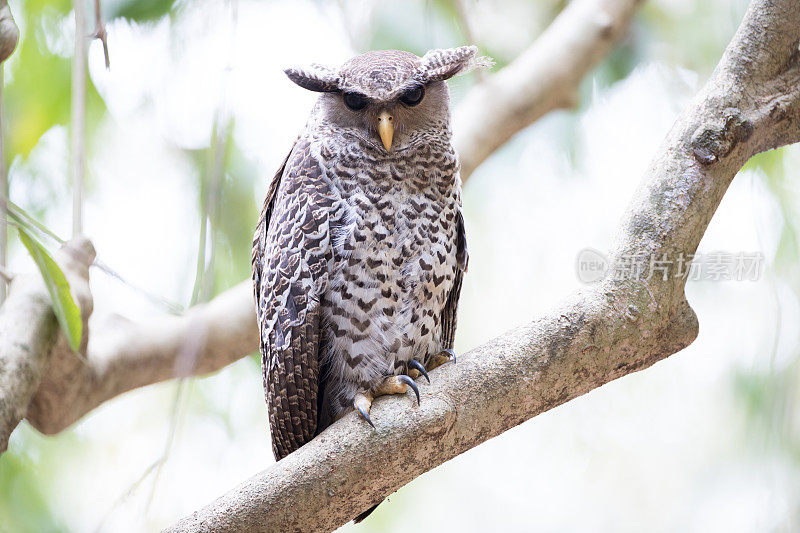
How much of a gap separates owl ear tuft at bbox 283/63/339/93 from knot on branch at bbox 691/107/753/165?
2.82ft

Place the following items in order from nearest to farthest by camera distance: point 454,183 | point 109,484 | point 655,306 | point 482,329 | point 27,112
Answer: point 655,306
point 454,183
point 27,112
point 109,484
point 482,329

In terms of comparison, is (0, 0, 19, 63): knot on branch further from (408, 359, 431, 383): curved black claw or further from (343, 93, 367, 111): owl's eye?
(408, 359, 431, 383): curved black claw

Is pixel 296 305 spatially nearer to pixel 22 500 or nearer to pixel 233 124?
pixel 233 124

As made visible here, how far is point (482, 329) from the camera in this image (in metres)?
3.12

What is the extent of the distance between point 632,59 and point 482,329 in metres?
1.33

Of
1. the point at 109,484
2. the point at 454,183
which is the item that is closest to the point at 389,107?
the point at 454,183

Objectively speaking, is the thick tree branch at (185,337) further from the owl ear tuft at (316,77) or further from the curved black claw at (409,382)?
the owl ear tuft at (316,77)

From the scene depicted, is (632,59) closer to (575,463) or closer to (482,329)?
(482,329)

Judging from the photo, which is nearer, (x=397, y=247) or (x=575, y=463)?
(x=397, y=247)

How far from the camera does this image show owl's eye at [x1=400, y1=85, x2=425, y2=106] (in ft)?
5.71

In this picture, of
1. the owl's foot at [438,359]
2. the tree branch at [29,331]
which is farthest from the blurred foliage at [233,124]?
the owl's foot at [438,359]

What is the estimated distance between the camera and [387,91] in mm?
1709

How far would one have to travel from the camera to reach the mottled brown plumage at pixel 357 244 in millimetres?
1756

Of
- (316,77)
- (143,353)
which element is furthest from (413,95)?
(143,353)
